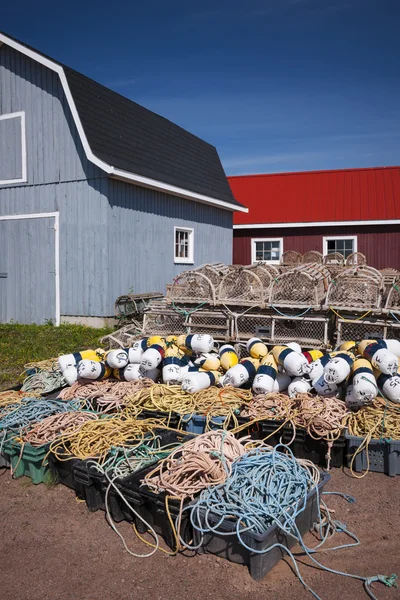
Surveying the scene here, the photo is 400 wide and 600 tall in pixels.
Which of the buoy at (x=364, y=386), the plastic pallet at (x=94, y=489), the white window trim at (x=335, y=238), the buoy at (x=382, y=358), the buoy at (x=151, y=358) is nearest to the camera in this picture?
the plastic pallet at (x=94, y=489)

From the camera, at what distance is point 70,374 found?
6.23 metres

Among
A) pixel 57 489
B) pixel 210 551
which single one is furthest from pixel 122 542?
pixel 57 489

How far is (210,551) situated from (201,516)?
25 cm

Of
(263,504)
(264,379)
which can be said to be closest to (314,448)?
(264,379)

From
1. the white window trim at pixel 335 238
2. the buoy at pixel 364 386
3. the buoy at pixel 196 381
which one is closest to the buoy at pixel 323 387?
the buoy at pixel 364 386

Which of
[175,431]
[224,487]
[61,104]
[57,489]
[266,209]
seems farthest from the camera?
[266,209]

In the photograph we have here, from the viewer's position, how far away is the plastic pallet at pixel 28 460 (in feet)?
15.0

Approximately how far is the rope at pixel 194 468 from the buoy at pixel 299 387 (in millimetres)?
1529

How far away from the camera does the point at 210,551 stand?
3471 millimetres

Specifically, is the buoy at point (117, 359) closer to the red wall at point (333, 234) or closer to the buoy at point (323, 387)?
the buoy at point (323, 387)

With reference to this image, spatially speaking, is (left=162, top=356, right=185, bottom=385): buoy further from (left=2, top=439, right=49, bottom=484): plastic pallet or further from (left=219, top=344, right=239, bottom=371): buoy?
(left=2, top=439, right=49, bottom=484): plastic pallet

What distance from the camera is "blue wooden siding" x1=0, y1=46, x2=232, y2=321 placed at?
37.4 ft

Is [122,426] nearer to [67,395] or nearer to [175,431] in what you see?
[175,431]

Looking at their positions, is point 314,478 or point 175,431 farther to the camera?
point 175,431
